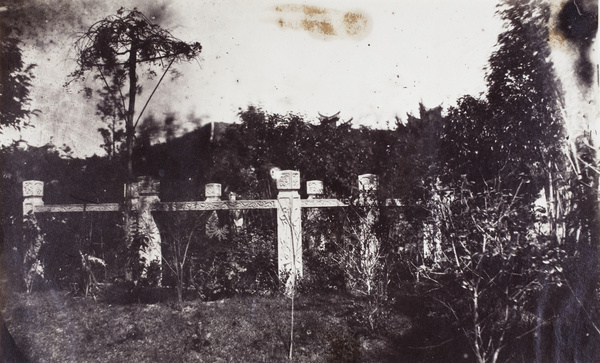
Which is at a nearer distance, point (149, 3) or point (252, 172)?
point (149, 3)

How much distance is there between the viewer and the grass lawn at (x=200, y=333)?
3.07 metres

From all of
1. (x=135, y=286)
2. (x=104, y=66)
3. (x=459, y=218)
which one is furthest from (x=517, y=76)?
(x=135, y=286)

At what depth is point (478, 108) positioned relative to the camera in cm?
339

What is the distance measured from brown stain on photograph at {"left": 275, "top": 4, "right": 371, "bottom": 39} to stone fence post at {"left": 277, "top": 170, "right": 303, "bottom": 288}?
4.57 feet

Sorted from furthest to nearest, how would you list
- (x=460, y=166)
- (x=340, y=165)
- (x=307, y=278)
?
(x=340, y=165)
(x=307, y=278)
(x=460, y=166)

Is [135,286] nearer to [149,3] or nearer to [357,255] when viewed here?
[357,255]

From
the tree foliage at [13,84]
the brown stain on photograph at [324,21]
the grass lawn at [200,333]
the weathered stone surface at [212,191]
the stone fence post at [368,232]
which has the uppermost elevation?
the brown stain on photograph at [324,21]

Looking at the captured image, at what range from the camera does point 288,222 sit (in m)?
3.66

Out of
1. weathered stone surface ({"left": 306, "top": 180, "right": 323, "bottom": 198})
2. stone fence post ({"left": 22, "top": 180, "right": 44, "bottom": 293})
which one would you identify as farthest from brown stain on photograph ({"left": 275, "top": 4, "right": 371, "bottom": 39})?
stone fence post ({"left": 22, "top": 180, "right": 44, "bottom": 293})

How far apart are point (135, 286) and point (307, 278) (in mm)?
1731

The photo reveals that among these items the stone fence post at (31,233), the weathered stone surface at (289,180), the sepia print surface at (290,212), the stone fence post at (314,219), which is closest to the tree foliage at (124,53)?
the sepia print surface at (290,212)

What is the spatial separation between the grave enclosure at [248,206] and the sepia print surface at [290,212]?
0.03 meters

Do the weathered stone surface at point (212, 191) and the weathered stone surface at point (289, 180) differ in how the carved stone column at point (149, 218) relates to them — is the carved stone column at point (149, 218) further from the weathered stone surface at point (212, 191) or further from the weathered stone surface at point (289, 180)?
the weathered stone surface at point (289, 180)

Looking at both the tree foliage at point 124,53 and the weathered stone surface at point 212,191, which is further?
the weathered stone surface at point 212,191
